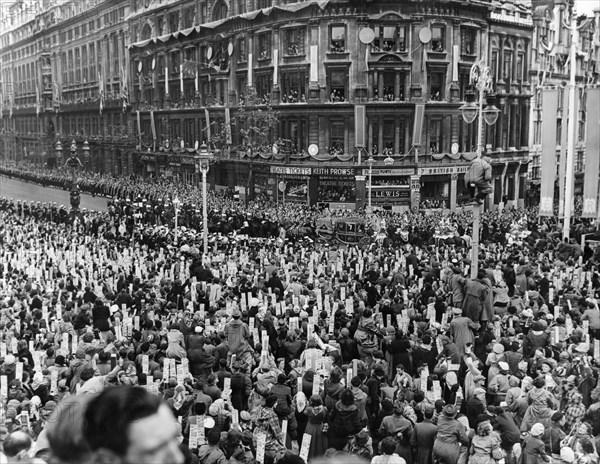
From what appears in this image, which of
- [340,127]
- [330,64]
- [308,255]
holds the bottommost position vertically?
[308,255]

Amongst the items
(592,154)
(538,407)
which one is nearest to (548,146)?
(592,154)

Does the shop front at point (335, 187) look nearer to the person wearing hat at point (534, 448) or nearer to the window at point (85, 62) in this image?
the person wearing hat at point (534, 448)

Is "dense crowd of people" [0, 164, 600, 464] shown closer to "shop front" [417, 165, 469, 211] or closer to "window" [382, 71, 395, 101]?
"shop front" [417, 165, 469, 211]

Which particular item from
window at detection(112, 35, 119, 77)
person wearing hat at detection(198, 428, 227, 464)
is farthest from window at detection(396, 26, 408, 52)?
person wearing hat at detection(198, 428, 227, 464)

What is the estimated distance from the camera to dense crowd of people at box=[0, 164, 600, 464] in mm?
9133

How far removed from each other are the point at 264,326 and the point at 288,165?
34.5m

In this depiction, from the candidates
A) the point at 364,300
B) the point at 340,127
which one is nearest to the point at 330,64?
the point at 340,127

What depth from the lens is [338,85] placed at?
48.7 metres

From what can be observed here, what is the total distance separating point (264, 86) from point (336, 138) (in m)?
7.75

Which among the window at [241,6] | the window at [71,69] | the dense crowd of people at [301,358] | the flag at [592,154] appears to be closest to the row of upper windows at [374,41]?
the window at [241,6]

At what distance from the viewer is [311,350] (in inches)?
516

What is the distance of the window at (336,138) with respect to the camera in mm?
48812

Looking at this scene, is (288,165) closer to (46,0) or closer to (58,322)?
(58,322)

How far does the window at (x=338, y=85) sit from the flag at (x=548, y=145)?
21670mm
